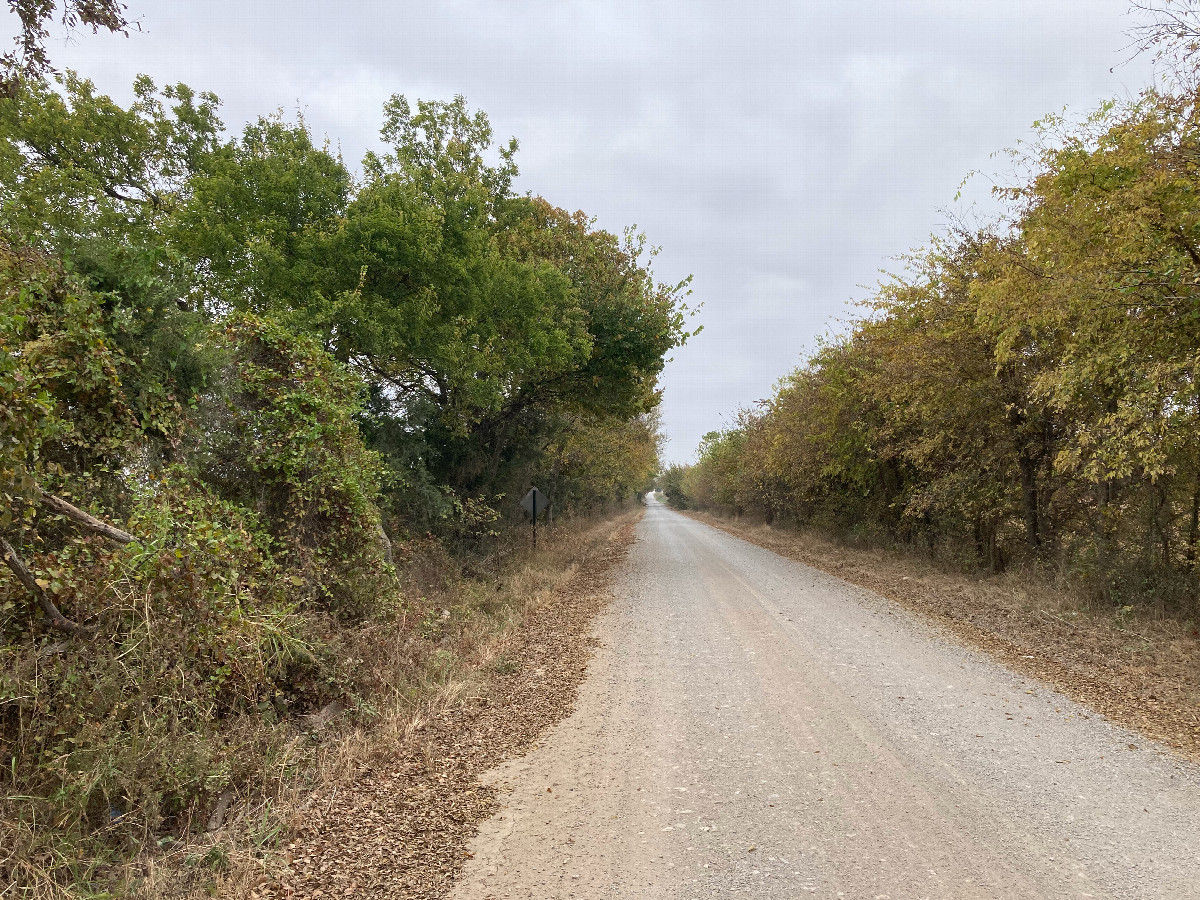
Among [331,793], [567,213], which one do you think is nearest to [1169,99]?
[331,793]

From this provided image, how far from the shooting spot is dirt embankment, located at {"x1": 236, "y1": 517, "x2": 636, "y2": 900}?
11.1 ft

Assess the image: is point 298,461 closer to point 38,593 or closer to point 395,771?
point 38,593

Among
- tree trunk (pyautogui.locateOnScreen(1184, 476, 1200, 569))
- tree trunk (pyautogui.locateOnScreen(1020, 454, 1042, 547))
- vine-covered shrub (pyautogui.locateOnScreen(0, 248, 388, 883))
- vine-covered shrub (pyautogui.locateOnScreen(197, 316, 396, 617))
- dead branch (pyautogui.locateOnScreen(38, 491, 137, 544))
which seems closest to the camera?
vine-covered shrub (pyautogui.locateOnScreen(0, 248, 388, 883))

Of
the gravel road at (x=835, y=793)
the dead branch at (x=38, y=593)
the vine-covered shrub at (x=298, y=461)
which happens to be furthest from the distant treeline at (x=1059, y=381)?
the dead branch at (x=38, y=593)

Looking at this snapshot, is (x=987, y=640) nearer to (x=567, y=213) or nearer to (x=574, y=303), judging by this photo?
(x=574, y=303)

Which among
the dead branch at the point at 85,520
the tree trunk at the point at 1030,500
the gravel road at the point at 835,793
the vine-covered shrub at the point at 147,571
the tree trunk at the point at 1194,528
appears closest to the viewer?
the gravel road at the point at 835,793

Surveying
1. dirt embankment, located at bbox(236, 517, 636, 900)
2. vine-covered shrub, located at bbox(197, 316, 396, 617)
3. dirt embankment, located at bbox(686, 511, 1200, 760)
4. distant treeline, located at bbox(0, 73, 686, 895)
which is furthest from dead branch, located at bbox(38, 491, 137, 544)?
dirt embankment, located at bbox(686, 511, 1200, 760)

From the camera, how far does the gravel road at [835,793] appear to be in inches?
129

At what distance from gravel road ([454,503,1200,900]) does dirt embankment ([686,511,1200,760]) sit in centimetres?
46

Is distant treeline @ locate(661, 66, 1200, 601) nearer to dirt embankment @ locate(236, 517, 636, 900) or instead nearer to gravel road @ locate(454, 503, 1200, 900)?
gravel road @ locate(454, 503, 1200, 900)

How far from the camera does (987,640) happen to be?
27.8 ft

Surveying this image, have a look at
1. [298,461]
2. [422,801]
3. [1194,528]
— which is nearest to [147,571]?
[298,461]

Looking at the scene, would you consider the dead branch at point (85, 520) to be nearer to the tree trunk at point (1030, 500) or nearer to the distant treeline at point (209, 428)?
the distant treeline at point (209, 428)

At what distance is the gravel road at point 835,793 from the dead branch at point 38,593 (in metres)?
3.03
